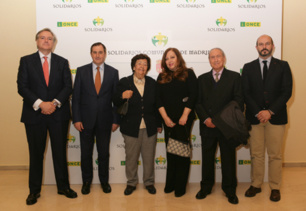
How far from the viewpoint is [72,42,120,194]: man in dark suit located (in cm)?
338

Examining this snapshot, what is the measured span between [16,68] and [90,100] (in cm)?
186

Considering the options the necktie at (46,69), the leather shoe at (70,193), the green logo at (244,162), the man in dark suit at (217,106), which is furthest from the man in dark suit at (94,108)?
the green logo at (244,162)

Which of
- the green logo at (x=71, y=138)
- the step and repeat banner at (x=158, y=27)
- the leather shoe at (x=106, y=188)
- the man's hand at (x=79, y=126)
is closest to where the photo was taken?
the man's hand at (x=79, y=126)

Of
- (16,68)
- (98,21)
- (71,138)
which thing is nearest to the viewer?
(98,21)

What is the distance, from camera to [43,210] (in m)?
2.97

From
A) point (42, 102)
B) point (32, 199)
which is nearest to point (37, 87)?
point (42, 102)

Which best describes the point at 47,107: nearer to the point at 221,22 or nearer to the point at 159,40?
the point at 159,40

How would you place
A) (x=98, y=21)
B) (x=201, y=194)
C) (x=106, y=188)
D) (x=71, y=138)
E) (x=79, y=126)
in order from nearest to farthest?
(x=201, y=194), (x=79, y=126), (x=106, y=188), (x=98, y=21), (x=71, y=138)

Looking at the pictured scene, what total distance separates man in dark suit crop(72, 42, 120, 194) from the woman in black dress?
26.0 inches

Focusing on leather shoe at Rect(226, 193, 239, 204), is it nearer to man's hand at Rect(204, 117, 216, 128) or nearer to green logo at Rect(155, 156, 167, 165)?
man's hand at Rect(204, 117, 216, 128)

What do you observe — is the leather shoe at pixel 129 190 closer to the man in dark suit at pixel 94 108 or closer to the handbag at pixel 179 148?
the man in dark suit at pixel 94 108

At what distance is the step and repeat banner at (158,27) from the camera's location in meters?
3.77

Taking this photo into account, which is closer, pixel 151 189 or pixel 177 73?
pixel 177 73

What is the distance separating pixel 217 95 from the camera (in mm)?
3074
